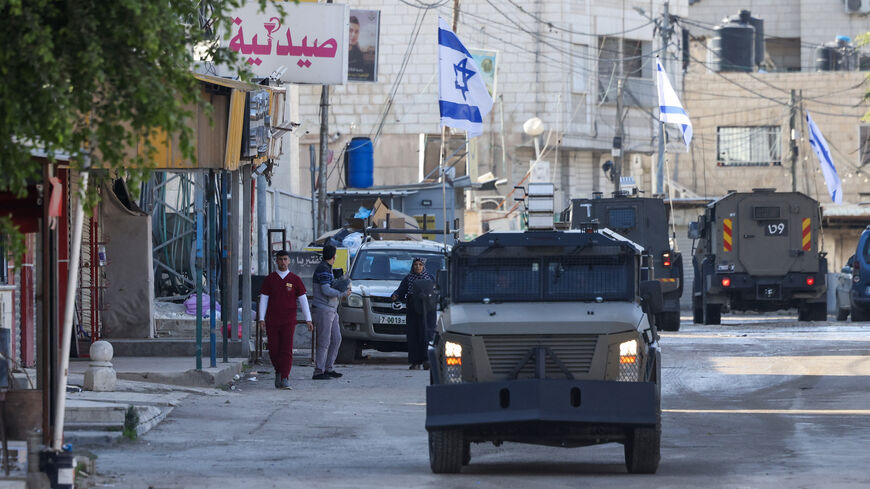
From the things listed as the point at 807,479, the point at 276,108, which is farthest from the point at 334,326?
the point at 807,479

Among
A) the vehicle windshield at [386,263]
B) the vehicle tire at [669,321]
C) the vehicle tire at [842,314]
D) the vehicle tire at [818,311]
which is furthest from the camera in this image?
the vehicle tire at [842,314]

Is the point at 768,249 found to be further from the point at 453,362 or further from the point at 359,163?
the point at 453,362

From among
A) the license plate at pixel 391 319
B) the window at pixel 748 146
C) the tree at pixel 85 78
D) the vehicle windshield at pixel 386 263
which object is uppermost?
the window at pixel 748 146

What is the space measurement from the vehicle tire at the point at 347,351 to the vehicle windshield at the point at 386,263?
44.0 inches

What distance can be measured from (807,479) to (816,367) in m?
10.5

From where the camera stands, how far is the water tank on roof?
5997 centimetres

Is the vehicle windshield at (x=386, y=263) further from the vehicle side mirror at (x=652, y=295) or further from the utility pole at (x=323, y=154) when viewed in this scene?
the vehicle side mirror at (x=652, y=295)

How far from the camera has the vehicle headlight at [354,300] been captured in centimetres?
2236

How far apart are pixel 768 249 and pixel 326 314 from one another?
15042 millimetres

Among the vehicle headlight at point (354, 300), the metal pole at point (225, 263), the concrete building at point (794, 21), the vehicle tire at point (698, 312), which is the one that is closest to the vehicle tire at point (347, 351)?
the vehicle headlight at point (354, 300)

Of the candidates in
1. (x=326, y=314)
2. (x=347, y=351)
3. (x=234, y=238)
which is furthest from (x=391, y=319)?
(x=234, y=238)

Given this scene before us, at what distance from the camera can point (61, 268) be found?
754 inches

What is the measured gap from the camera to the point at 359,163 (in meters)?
41.1

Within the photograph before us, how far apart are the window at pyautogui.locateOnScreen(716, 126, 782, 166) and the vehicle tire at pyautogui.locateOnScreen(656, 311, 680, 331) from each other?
2792 cm
